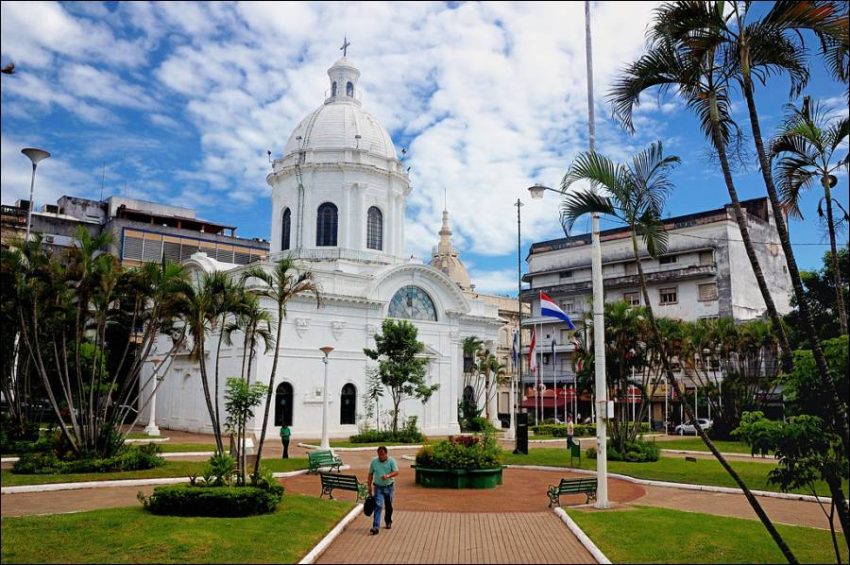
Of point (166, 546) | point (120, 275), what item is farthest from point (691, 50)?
point (120, 275)

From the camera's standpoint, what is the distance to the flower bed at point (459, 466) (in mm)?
20094

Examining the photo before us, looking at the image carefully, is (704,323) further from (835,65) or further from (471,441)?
(835,65)

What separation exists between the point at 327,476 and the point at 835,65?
14.0m

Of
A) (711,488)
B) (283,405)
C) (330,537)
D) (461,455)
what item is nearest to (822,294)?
(711,488)

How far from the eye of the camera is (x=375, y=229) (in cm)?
4966

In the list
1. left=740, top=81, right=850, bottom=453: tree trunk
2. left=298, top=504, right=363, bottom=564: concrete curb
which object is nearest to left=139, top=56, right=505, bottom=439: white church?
left=298, top=504, right=363, bottom=564: concrete curb

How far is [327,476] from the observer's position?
18.0 meters

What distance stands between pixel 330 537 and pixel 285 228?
38934 millimetres

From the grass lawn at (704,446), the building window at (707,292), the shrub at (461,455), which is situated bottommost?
the grass lawn at (704,446)

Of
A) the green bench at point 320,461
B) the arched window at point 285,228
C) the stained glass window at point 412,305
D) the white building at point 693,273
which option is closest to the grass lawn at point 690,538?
the green bench at point 320,461

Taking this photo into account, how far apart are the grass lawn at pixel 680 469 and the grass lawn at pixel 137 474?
29.1 feet

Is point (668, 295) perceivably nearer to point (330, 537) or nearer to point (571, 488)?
point (571, 488)

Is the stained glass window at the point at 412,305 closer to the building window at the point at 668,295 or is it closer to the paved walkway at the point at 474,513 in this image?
the building window at the point at 668,295

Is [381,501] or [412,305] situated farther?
[412,305]
